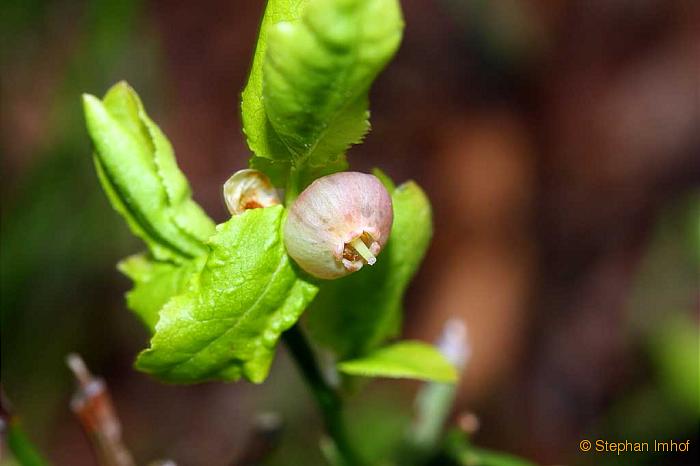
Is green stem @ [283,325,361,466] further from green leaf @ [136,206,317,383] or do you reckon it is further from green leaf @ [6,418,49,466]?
green leaf @ [6,418,49,466]

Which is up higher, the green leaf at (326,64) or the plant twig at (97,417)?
the green leaf at (326,64)

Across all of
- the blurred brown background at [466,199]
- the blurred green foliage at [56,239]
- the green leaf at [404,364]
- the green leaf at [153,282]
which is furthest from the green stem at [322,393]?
the blurred green foliage at [56,239]

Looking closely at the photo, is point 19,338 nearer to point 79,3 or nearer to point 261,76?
point 79,3

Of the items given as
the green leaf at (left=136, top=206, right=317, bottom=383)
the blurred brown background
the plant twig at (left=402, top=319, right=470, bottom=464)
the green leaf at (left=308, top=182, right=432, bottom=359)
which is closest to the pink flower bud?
the green leaf at (left=136, top=206, right=317, bottom=383)

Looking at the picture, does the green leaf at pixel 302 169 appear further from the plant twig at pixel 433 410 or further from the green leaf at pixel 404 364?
the plant twig at pixel 433 410

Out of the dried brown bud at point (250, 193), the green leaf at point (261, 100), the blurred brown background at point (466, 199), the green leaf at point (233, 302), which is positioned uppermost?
the green leaf at point (261, 100)

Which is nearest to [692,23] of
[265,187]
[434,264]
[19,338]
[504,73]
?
[504,73]

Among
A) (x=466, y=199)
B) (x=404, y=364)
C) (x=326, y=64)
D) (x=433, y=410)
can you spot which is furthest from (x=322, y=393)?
(x=466, y=199)
